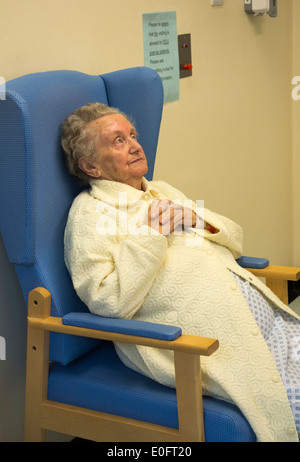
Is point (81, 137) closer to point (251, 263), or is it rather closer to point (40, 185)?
point (40, 185)

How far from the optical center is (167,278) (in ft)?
6.25

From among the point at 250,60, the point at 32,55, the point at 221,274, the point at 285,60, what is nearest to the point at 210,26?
the point at 250,60

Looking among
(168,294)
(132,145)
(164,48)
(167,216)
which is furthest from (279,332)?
(164,48)

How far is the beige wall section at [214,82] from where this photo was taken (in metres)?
2.13

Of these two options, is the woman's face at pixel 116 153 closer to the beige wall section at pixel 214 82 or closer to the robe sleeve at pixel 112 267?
the robe sleeve at pixel 112 267

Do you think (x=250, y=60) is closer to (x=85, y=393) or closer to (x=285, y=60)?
(x=285, y=60)

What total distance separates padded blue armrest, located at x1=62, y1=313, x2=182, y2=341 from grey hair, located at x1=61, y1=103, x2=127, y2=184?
47 cm

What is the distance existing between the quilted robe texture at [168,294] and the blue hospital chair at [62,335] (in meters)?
0.05

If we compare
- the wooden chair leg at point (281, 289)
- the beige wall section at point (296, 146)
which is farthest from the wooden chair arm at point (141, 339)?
the beige wall section at point (296, 146)

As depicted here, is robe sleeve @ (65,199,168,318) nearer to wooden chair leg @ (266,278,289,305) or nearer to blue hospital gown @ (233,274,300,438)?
blue hospital gown @ (233,274,300,438)

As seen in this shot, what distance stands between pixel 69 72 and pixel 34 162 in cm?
41

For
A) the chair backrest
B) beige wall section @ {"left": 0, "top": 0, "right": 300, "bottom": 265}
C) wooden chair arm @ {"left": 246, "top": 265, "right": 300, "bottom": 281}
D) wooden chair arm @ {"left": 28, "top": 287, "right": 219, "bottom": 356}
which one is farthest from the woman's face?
wooden chair arm @ {"left": 246, "top": 265, "right": 300, "bottom": 281}

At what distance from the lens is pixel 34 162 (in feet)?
5.96

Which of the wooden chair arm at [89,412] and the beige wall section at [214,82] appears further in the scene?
the beige wall section at [214,82]
